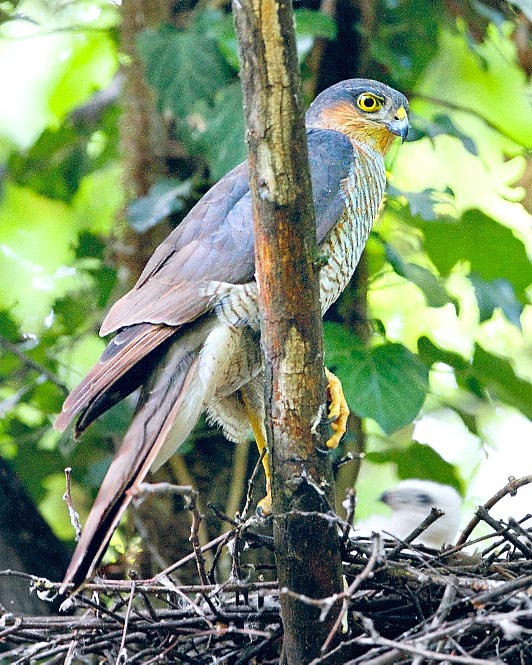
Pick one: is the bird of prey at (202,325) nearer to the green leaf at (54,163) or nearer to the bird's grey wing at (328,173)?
the bird's grey wing at (328,173)

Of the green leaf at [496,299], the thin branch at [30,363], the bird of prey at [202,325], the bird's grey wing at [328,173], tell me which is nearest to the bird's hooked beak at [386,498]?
the green leaf at [496,299]

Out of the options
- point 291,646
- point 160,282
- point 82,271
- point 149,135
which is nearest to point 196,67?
point 149,135

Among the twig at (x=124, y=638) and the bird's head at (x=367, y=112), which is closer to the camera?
the twig at (x=124, y=638)

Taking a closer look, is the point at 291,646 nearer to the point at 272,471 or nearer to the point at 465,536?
the point at 272,471

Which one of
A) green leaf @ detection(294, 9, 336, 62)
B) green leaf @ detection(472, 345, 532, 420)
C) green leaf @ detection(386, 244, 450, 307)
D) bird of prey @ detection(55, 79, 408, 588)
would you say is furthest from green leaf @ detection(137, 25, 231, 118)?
green leaf @ detection(472, 345, 532, 420)

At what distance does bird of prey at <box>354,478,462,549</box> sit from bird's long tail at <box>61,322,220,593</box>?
5.85ft

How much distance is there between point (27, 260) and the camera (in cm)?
591

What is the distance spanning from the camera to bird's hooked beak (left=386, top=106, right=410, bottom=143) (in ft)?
13.8

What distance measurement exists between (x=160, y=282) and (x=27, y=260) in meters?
2.60

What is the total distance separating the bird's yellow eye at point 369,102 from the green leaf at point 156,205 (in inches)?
37.1

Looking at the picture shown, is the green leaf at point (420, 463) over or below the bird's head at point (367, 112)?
below

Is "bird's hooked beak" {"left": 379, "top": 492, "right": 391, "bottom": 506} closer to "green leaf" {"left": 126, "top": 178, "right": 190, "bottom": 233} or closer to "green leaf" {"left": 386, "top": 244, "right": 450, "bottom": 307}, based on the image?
"green leaf" {"left": 386, "top": 244, "right": 450, "bottom": 307}

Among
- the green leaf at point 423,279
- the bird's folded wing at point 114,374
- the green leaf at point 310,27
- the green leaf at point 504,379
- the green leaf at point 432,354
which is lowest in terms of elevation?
the green leaf at point 504,379

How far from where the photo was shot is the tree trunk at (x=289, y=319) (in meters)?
2.47
